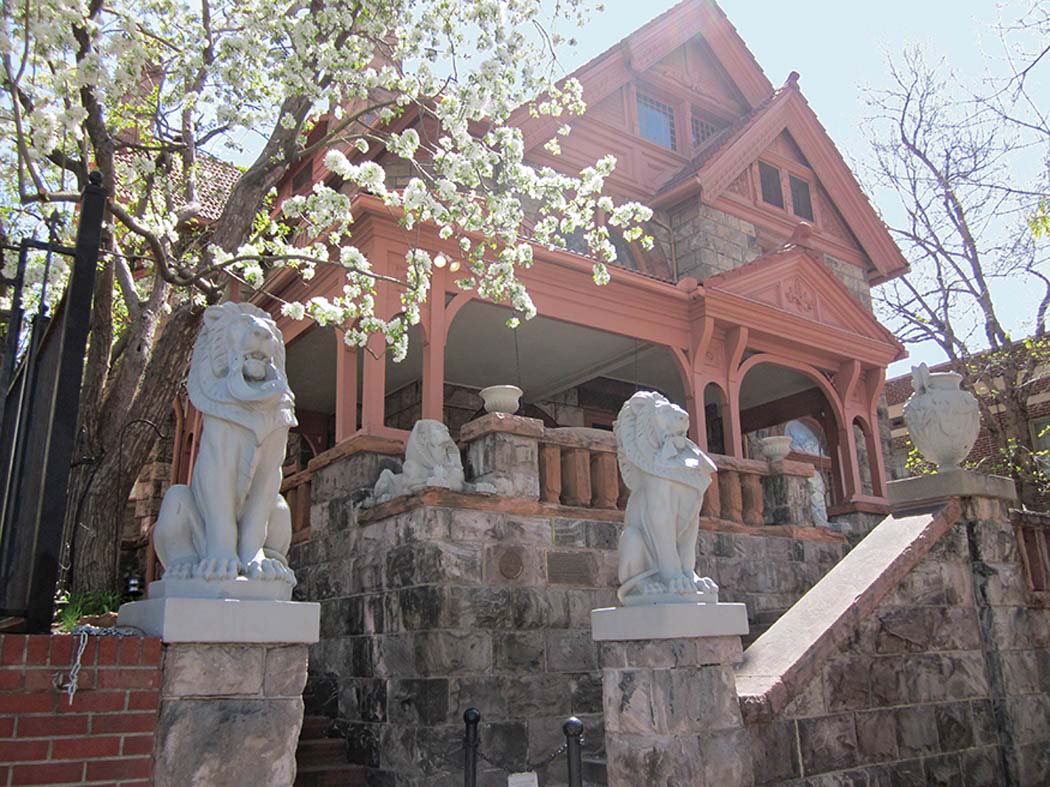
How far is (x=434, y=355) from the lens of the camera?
866 centimetres

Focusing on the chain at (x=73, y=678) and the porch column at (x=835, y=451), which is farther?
the porch column at (x=835, y=451)

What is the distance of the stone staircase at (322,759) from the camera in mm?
6824

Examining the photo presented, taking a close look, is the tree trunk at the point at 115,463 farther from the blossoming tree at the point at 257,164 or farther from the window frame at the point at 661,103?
the window frame at the point at 661,103

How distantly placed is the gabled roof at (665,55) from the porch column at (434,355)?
4810 millimetres

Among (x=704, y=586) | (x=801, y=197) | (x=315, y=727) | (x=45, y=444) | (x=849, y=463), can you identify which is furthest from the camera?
(x=801, y=197)

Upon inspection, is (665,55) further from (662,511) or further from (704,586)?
(704,586)

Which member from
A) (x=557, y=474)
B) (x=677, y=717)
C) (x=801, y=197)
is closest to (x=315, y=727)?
(x=557, y=474)

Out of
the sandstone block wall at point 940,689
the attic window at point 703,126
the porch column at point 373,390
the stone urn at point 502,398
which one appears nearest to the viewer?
the sandstone block wall at point 940,689

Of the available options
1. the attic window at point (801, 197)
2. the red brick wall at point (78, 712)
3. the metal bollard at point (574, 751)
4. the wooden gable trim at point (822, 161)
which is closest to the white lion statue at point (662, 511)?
the metal bollard at point (574, 751)

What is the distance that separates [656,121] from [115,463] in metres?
11.3

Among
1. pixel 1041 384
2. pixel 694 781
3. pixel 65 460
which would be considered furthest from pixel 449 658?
pixel 1041 384

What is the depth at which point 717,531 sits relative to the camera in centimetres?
858

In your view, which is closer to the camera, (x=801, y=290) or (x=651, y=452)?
(x=651, y=452)

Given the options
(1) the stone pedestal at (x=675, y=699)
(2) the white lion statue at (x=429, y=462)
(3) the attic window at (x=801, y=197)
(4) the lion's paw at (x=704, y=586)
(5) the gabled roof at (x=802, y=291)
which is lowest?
(1) the stone pedestal at (x=675, y=699)
